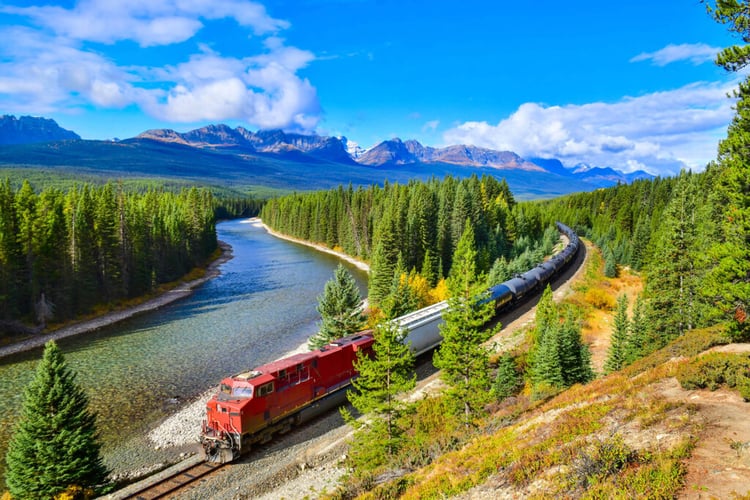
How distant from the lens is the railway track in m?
19.1

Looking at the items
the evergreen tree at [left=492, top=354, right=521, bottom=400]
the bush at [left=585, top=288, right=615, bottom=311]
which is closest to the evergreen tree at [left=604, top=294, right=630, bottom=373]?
the evergreen tree at [left=492, top=354, right=521, bottom=400]

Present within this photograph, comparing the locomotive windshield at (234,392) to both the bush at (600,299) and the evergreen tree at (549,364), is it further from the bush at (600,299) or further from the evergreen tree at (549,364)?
the bush at (600,299)

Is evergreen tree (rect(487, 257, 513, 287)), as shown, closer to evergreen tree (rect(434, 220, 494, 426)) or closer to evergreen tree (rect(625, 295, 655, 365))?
evergreen tree (rect(625, 295, 655, 365))

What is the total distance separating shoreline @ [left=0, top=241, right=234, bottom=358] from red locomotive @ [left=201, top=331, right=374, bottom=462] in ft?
115

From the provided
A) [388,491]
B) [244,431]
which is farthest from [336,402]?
[388,491]

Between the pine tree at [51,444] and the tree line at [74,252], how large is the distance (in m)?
37.0

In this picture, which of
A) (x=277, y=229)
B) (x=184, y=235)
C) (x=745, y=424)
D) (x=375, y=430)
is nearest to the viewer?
(x=745, y=424)

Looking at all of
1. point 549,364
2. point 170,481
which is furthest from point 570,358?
point 170,481

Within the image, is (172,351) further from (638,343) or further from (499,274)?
(638,343)

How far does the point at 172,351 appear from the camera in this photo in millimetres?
41969

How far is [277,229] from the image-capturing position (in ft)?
557

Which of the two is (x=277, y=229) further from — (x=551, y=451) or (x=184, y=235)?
(x=551, y=451)

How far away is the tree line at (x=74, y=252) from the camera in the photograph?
48.7 meters

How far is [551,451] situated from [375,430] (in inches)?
335
